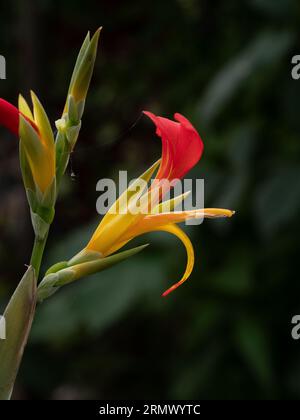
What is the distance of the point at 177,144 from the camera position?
536 millimetres

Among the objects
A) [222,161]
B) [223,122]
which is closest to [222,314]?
[222,161]

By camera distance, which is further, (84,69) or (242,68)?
(242,68)

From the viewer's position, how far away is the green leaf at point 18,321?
1.70 ft

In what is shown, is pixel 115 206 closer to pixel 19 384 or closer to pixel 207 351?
pixel 207 351

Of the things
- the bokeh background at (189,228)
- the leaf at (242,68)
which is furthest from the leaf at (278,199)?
the leaf at (242,68)

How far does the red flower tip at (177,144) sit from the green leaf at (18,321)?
5.0 inches

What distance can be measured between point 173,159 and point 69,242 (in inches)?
38.7

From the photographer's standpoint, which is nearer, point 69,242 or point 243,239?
point 69,242

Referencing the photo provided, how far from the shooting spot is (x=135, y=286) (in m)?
1.48

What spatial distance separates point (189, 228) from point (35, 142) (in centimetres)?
97

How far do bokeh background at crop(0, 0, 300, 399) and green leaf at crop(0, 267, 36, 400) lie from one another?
0.58m

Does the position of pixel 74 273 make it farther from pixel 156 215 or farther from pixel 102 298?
pixel 102 298

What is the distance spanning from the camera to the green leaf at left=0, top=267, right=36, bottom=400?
1.70 ft

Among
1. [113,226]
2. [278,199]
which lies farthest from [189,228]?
[113,226]
